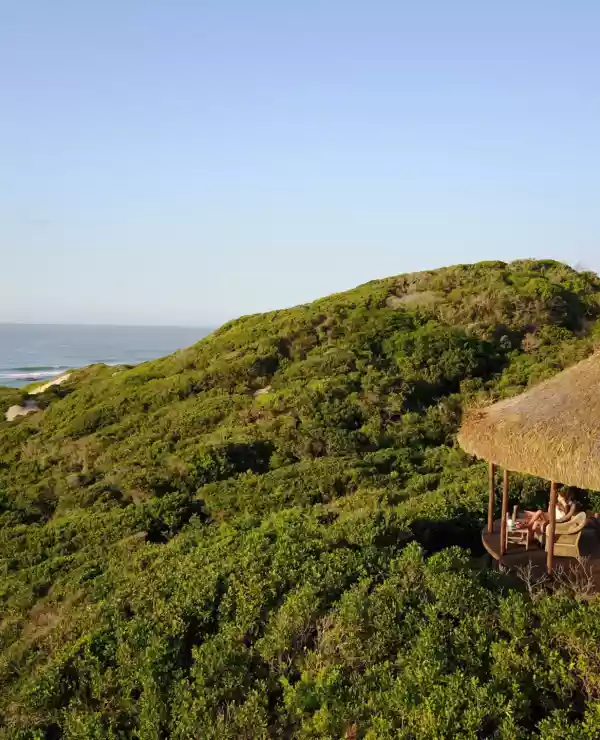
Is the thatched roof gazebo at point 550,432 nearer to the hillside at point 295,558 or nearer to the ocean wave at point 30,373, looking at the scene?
the hillside at point 295,558

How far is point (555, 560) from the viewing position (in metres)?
8.15

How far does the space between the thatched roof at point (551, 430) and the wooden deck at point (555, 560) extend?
4.18 feet

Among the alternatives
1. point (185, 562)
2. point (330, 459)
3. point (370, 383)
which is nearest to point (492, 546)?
point (185, 562)

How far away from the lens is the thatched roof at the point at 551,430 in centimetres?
741

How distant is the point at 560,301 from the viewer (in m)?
23.5

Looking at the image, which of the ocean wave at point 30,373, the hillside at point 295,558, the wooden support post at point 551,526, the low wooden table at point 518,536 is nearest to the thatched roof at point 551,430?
the wooden support post at point 551,526

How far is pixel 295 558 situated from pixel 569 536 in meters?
3.96

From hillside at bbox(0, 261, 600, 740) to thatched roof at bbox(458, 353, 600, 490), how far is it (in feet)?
5.01

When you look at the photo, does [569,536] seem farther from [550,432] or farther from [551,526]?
[550,432]

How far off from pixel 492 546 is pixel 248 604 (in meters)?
3.67

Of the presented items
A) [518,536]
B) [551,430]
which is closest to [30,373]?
[518,536]

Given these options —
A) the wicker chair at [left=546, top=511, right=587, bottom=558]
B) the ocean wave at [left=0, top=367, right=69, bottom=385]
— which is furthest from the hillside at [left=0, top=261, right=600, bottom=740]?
the ocean wave at [left=0, top=367, right=69, bottom=385]

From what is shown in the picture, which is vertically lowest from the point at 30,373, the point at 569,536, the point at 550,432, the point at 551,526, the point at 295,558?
the point at 30,373

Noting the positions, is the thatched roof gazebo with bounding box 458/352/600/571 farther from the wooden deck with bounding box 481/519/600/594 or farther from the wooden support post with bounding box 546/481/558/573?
the wooden deck with bounding box 481/519/600/594
